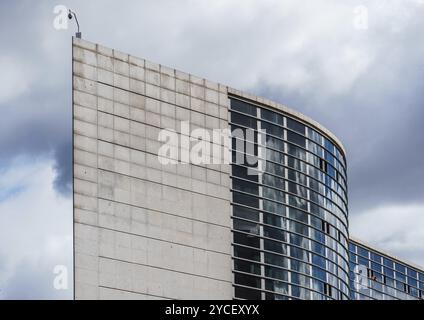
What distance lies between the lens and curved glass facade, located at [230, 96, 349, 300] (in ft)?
393

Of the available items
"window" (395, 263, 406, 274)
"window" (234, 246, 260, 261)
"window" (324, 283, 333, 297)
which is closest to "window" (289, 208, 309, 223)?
"window" (234, 246, 260, 261)

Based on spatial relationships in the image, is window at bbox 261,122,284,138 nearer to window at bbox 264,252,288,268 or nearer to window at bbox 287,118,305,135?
window at bbox 287,118,305,135

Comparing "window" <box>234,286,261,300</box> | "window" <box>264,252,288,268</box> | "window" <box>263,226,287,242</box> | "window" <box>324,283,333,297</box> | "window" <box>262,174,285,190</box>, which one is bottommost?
"window" <box>234,286,261,300</box>

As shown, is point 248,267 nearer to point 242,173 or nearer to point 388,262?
point 242,173

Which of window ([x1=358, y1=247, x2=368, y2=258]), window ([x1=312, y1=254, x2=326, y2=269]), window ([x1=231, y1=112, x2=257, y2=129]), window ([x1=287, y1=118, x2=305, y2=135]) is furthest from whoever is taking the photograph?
window ([x1=358, y1=247, x2=368, y2=258])

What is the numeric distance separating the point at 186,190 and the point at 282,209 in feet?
40.9

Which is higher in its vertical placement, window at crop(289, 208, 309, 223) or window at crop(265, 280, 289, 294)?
window at crop(289, 208, 309, 223)

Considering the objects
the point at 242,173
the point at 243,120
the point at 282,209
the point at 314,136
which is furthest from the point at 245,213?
the point at 314,136

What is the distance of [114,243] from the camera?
11081 cm

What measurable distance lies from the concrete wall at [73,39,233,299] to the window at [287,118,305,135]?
918cm

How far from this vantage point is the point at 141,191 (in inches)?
4491

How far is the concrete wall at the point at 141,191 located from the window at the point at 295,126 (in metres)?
9.18
